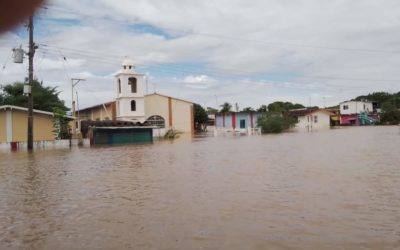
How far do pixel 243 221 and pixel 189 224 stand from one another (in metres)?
0.86

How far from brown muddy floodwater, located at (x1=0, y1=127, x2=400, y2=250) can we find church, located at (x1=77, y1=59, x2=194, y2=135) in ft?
130

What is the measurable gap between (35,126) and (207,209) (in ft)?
106

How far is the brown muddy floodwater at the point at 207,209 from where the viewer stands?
6.63 metres

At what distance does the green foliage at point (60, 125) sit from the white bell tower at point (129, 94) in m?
18.3

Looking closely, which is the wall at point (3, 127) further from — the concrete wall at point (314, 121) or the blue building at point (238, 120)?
the concrete wall at point (314, 121)

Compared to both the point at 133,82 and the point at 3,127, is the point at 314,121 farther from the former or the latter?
the point at 3,127

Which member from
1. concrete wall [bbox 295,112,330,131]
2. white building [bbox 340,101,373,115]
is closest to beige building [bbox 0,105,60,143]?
concrete wall [bbox 295,112,330,131]

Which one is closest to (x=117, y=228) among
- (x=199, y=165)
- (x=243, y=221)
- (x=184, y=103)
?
(x=243, y=221)

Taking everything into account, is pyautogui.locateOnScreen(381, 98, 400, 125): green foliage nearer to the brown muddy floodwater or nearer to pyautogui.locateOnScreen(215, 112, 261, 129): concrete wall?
pyautogui.locateOnScreen(215, 112, 261, 129): concrete wall

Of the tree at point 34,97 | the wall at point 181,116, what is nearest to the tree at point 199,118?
the wall at point 181,116

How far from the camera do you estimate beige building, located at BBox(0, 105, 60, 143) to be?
121 ft

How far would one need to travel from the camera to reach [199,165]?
17.4 metres

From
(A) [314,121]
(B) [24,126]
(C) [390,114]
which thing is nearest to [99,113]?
(B) [24,126]

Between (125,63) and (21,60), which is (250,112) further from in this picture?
(21,60)
